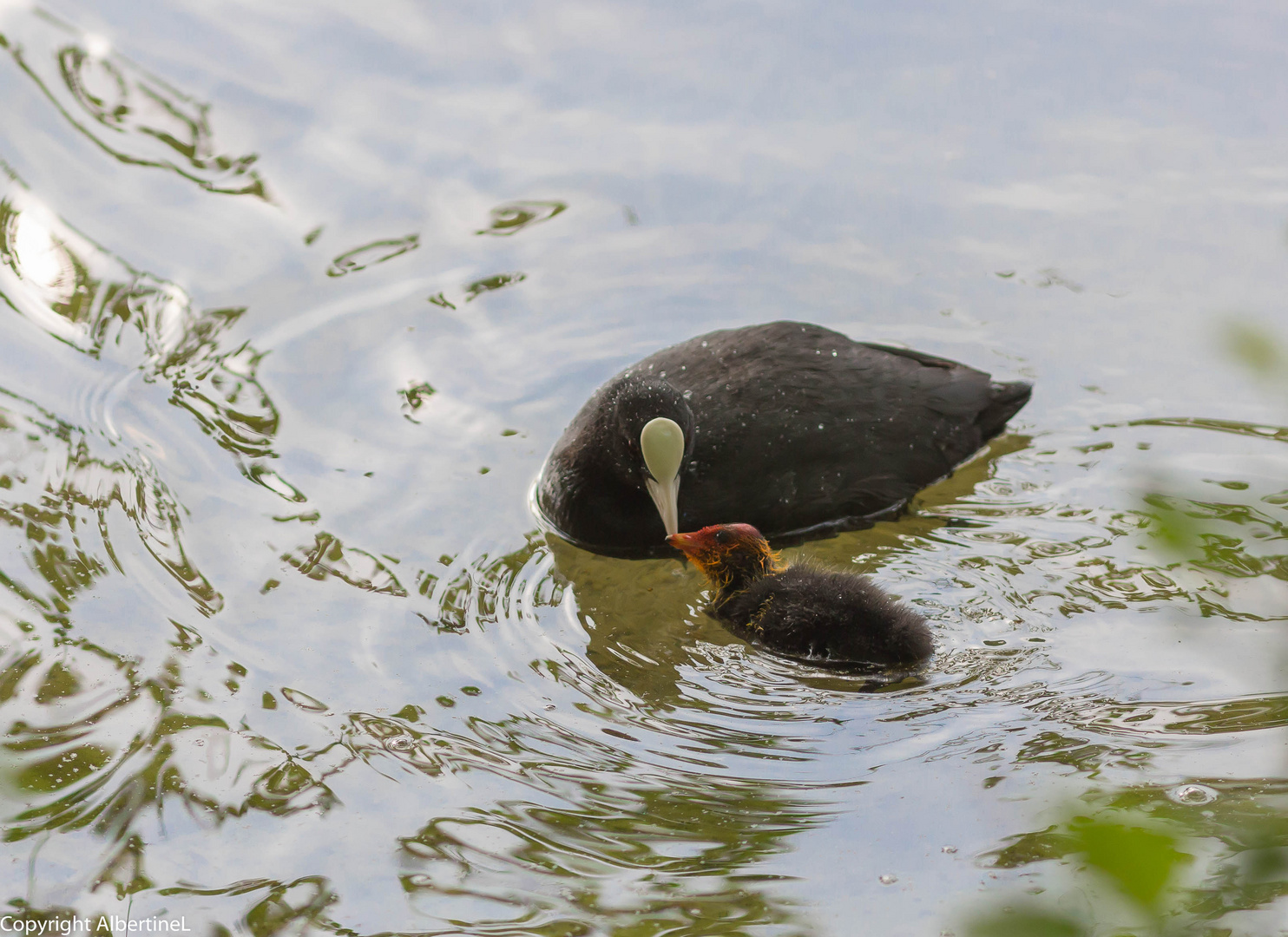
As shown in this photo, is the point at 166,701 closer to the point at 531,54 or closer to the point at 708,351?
the point at 708,351

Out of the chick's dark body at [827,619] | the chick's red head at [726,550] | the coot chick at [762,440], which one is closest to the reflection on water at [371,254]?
the coot chick at [762,440]

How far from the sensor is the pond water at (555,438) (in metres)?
2.98

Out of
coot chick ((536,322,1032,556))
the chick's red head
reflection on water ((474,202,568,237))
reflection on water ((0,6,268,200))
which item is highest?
reflection on water ((0,6,268,200))

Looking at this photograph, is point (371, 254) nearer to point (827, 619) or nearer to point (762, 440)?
point (762, 440)

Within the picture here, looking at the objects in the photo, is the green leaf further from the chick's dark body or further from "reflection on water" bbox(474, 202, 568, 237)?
"reflection on water" bbox(474, 202, 568, 237)

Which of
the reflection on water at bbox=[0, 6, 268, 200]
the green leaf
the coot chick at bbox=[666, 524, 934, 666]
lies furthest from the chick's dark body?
the reflection on water at bbox=[0, 6, 268, 200]

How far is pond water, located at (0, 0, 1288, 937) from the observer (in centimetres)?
298

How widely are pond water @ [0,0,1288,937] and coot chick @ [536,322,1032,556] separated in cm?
15

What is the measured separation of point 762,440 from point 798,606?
82 cm

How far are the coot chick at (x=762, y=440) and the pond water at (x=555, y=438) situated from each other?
15 cm

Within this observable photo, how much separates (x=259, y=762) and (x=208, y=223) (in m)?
3.31

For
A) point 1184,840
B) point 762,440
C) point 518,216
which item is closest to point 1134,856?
point 1184,840

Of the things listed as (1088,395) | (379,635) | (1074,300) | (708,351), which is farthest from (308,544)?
(1074,300)

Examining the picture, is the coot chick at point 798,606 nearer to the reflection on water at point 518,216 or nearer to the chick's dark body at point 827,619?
the chick's dark body at point 827,619
